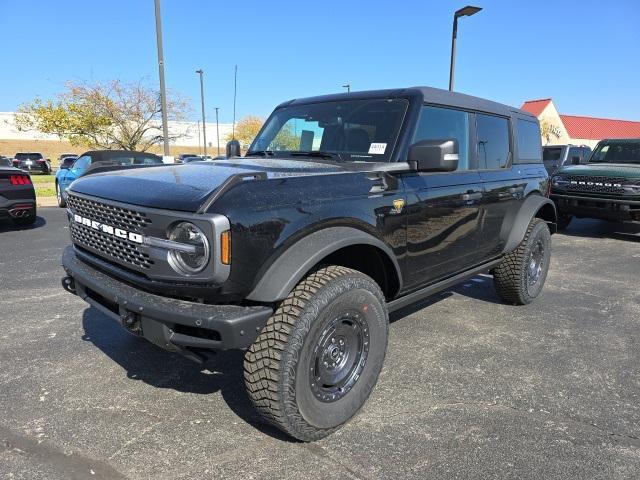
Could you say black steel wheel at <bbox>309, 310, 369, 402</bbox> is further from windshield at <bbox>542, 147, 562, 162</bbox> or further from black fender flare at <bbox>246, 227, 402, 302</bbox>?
windshield at <bbox>542, 147, 562, 162</bbox>

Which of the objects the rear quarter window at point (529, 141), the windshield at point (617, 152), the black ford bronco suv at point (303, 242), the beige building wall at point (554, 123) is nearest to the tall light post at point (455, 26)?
the windshield at point (617, 152)

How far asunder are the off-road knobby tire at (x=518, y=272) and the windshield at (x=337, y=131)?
2.05 meters

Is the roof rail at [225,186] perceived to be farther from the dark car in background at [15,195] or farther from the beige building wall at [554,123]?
the beige building wall at [554,123]

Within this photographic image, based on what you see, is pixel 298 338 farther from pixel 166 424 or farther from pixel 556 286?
pixel 556 286

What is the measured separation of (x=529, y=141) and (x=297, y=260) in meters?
3.67

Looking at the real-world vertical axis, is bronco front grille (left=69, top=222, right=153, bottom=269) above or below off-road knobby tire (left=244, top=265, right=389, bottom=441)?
above

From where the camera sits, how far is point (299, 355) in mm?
2266

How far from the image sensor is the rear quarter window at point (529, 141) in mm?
4707

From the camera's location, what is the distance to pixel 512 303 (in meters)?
4.86

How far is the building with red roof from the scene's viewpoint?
49.5 metres

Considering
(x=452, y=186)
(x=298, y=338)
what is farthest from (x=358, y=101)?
(x=298, y=338)

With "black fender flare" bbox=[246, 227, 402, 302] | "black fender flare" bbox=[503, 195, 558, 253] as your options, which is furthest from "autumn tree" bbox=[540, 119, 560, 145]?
"black fender flare" bbox=[246, 227, 402, 302]

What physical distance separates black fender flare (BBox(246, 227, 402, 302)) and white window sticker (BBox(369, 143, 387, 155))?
797mm

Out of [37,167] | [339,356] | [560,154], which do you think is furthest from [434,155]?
[37,167]
